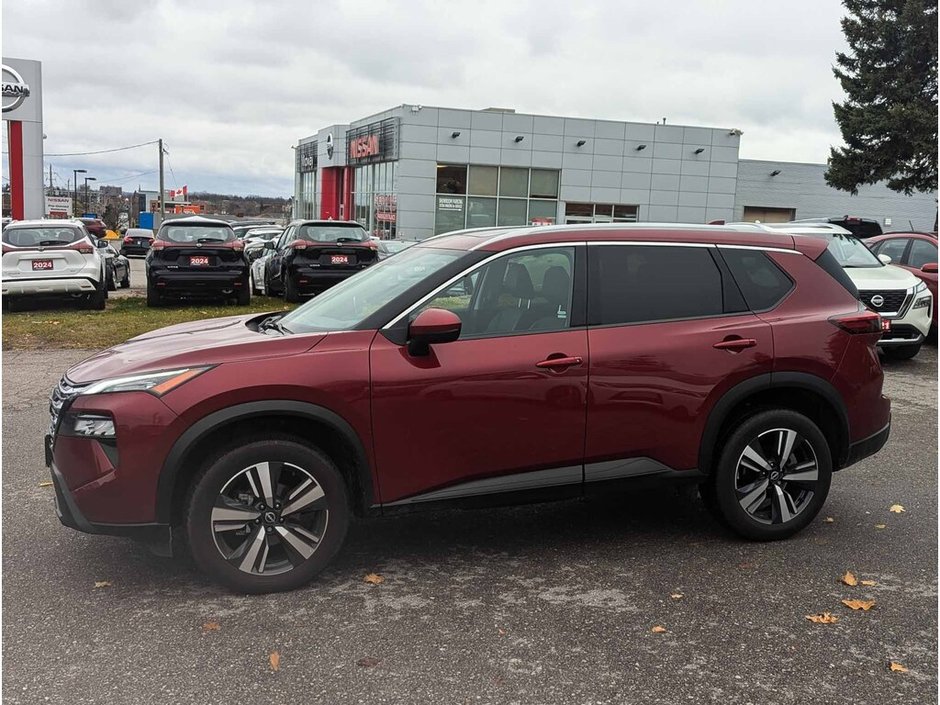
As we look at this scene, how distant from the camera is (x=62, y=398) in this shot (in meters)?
3.89

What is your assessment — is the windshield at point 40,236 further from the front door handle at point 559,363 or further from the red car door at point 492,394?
the front door handle at point 559,363

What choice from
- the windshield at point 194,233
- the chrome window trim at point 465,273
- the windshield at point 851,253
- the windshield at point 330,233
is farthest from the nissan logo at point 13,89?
the chrome window trim at point 465,273

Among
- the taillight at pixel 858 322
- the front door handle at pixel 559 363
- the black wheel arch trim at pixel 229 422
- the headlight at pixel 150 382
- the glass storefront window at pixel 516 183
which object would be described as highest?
the glass storefront window at pixel 516 183

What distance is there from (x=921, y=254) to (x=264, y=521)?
1222cm

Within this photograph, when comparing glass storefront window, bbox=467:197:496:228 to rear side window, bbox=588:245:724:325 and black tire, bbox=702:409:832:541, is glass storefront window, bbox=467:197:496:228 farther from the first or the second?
black tire, bbox=702:409:832:541

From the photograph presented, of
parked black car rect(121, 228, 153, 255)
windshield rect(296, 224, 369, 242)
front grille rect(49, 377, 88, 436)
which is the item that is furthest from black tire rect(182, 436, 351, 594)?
parked black car rect(121, 228, 153, 255)

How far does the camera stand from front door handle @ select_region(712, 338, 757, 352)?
445 cm

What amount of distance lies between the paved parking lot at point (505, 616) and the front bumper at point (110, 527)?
0.29 metres

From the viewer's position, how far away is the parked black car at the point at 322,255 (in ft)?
50.6

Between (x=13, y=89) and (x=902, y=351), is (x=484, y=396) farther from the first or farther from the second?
(x=13, y=89)

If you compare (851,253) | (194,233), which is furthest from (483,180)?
(851,253)

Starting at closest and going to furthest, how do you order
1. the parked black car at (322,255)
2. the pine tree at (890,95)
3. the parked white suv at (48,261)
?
the parked white suv at (48,261)
the parked black car at (322,255)
the pine tree at (890,95)

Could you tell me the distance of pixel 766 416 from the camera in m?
4.55

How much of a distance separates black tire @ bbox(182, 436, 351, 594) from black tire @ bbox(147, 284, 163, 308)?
1202 cm
